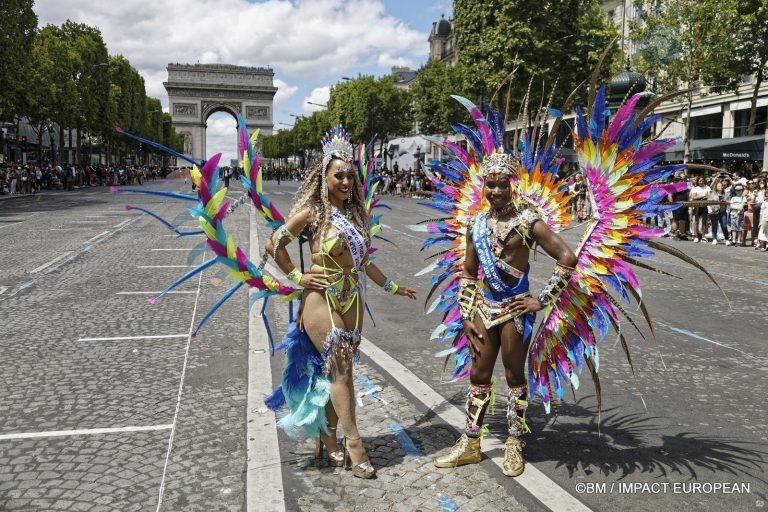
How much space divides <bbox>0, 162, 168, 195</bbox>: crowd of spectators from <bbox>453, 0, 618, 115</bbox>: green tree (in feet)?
82.3

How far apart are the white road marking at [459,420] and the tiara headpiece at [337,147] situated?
6.60 feet

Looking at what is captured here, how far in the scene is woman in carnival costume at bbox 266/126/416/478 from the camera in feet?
12.5

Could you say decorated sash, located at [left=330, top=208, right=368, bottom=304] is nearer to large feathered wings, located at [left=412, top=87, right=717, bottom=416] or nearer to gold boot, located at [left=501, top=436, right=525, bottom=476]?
large feathered wings, located at [left=412, top=87, right=717, bottom=416]

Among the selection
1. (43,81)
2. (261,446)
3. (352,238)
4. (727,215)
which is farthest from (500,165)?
(43,81)

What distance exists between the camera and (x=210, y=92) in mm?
108750

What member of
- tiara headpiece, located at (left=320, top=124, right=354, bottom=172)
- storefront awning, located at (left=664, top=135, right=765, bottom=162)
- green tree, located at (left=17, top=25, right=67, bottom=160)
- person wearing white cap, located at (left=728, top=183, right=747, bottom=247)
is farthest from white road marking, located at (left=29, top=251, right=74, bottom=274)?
green tree, located at (left=17, top=25, right=67, bottom=160)

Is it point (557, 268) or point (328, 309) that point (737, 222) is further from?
point (328, 309)

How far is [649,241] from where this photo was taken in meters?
3.77

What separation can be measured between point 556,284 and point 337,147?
1.50 m

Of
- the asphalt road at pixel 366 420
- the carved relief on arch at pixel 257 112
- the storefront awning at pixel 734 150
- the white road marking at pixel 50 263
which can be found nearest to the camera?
the asphalt road at pixel 366 420

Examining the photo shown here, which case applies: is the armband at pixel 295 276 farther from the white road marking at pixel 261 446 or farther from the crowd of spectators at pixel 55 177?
the crowd of spectators at pixel 55 177

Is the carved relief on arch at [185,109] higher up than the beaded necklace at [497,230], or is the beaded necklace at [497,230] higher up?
the carved relief on arch at [185,109]

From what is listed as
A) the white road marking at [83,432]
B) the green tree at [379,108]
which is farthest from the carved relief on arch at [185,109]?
the white road marking at [83,432]

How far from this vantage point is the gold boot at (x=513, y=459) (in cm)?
384
